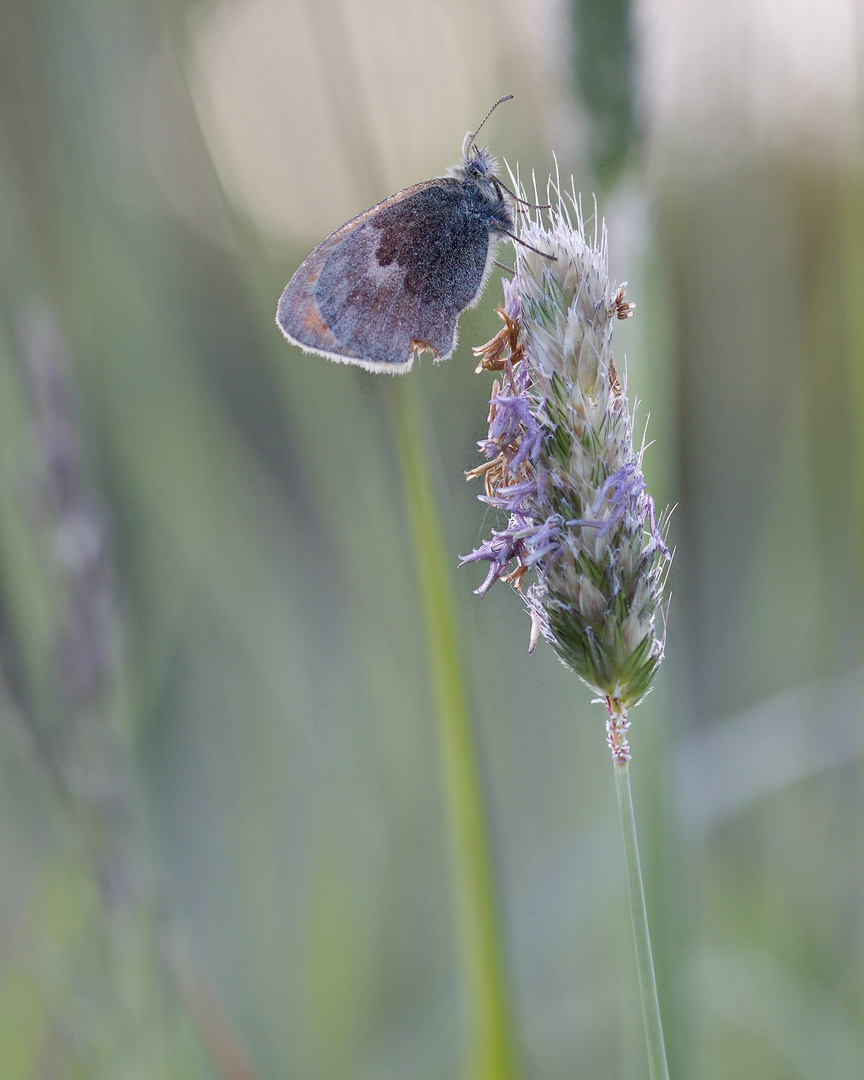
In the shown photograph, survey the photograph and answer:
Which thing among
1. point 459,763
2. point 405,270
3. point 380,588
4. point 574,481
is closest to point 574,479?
point 574,481

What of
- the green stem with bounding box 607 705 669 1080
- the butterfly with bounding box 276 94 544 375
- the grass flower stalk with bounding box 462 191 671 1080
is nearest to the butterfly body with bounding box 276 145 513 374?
the butterfly with bounding box 276 94 544 375

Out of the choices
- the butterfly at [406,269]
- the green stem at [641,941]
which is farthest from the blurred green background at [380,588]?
the green stem at [641,941]

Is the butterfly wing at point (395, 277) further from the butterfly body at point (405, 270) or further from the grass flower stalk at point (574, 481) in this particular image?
the grass flower stalk at point (574, 481)

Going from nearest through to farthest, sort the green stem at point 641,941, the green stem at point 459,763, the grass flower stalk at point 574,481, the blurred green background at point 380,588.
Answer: the green stem at point 641,941 → the grass flower stalk at point 574,481 → the green stem at point 459,763 → the blurred green background at point 380,588

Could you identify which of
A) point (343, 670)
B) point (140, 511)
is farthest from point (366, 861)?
point (140, 511)

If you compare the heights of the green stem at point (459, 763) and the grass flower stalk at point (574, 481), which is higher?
the grass flower stalk at point (574, 481)

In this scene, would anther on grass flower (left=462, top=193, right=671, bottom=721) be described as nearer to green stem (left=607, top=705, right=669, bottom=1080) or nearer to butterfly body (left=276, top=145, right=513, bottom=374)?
green stem (left=607, top=705, right=669, bottom=1080)

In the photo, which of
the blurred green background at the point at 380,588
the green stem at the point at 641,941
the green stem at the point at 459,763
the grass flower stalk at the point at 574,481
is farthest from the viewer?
the blurred green background at the point at 380,588

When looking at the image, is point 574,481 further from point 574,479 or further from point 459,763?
point 459,763
